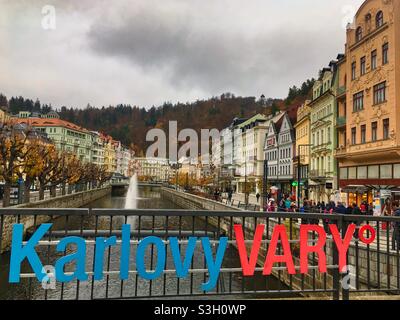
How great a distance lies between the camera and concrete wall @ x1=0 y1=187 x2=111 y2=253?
19.2 m

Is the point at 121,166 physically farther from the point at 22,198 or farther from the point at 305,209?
the point at 305,209

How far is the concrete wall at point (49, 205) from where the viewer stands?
19.2 m

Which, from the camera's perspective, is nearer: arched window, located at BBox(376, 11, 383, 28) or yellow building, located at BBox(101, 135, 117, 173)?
arched window, located at BBox(376, 11, 383, 28)

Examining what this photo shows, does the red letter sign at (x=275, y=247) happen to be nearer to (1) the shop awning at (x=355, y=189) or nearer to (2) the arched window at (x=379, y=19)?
(1) the shop awning at (x=355, y=189)

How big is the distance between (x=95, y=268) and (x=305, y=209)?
2261 centimetres

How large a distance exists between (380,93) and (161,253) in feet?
94.6

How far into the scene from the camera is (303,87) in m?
96.0

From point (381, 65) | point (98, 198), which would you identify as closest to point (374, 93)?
point (381, 65)

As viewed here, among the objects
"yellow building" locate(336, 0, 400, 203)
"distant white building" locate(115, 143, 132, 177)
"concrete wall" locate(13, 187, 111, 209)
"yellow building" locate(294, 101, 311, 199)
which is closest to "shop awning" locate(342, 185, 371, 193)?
"yellow building" locate(336, 0, 400, 203)

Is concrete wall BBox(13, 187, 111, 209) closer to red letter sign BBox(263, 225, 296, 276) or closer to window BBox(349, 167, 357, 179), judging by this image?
red letter sign BBox(263, 225, 296, 276)

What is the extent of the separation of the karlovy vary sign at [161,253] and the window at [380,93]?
26.6m

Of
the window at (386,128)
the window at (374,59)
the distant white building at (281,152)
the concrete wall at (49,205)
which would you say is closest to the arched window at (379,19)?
the window at (374,59)

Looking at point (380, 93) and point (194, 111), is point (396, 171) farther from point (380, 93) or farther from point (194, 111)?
point (194, 111)

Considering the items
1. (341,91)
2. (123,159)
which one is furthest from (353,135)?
(123,159)
